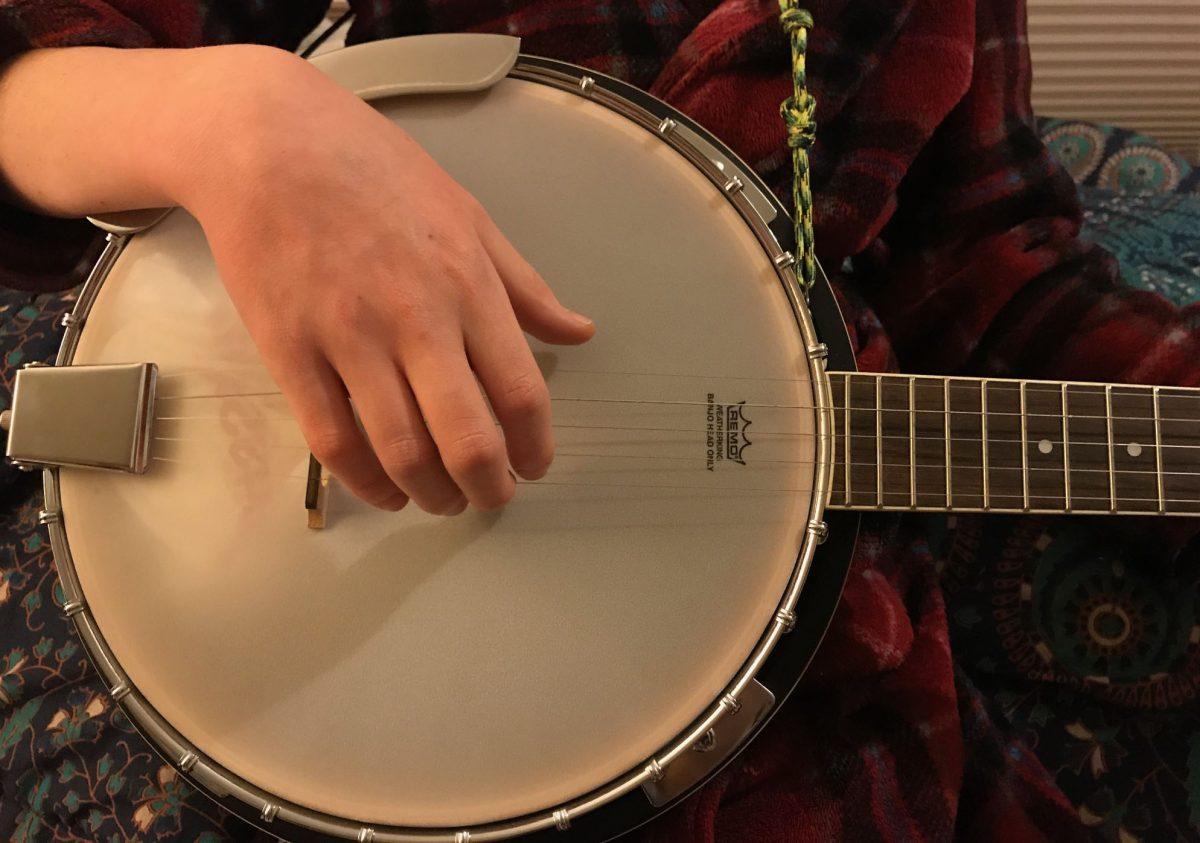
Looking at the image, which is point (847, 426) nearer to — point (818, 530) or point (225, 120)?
point (818, 530)

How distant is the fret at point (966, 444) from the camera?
22.6 inches

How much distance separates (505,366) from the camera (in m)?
0.45

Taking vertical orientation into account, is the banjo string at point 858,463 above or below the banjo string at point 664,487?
above

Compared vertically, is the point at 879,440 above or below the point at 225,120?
below

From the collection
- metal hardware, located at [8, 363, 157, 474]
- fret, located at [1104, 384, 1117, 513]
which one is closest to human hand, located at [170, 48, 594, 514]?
metal hardware, located at [8, 363, 157, 474]

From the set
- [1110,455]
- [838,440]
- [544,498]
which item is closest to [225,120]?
[544,498]

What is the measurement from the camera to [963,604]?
2.57ft

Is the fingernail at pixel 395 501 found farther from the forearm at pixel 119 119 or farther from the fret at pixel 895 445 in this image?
the fret at pixel 895 445

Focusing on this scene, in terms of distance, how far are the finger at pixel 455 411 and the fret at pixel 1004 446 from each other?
1.29 ft

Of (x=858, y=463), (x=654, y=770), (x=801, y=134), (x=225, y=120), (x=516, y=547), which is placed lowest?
(x=654, y=770)

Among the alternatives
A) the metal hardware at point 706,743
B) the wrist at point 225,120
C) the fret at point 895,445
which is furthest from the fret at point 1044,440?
the wrist at point 225,120

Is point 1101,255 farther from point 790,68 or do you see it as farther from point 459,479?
point 459,479

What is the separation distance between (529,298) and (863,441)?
28cm

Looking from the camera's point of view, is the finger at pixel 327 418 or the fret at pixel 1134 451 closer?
the finger at pixel 327 418
